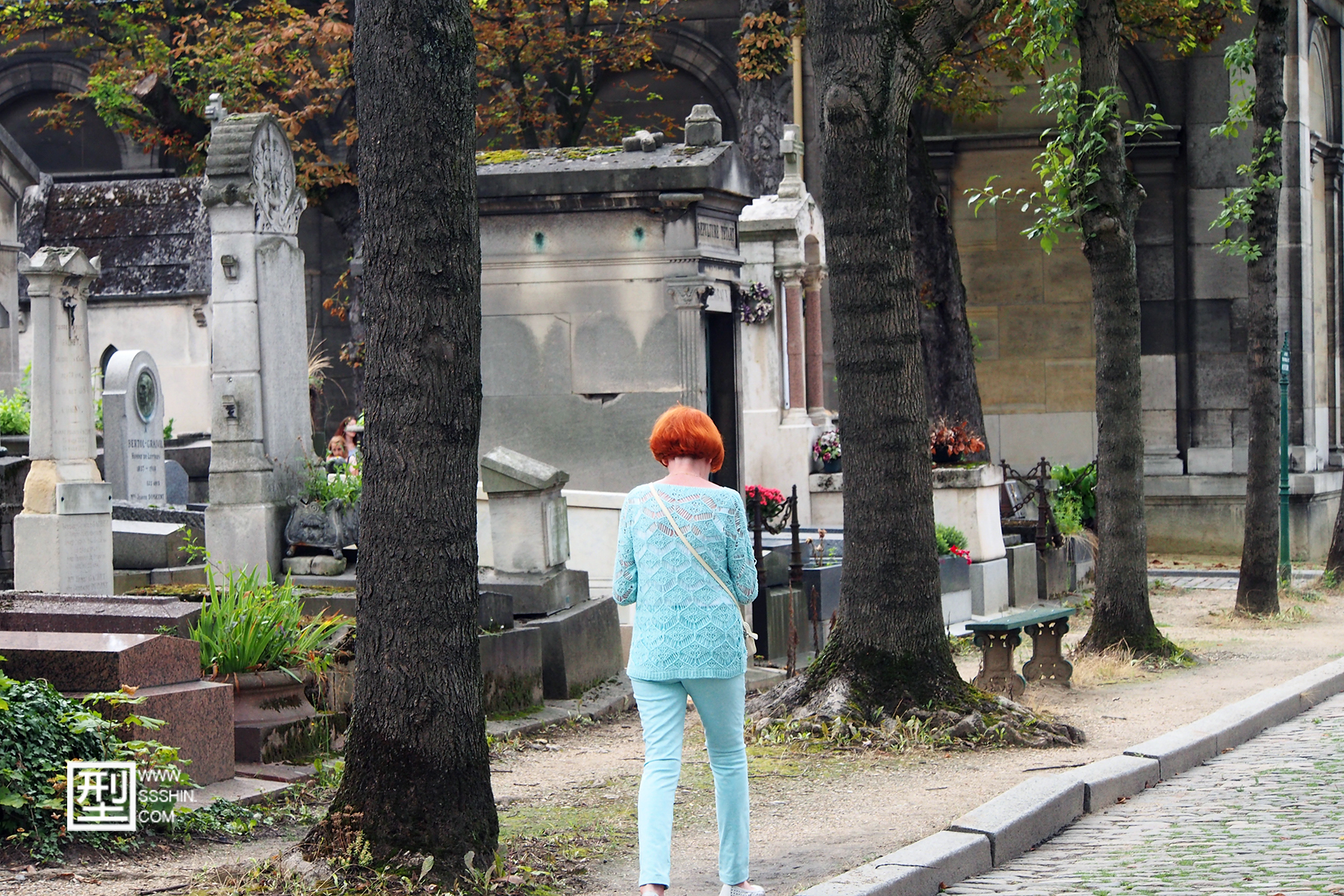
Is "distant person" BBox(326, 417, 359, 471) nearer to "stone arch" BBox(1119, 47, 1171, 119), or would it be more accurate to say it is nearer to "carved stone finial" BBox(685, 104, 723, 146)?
"carved stone finial" BBox(685, 104, 723, 146)

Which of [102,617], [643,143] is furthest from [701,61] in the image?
[102,617]

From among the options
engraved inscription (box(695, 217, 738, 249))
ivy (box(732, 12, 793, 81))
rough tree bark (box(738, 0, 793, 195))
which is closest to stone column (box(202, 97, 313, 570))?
engraved inscription (box(695, 217, 738, 249))

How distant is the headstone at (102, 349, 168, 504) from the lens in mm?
16531

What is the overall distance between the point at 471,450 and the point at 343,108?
22682 mm

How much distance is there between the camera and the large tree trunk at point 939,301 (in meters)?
20.3

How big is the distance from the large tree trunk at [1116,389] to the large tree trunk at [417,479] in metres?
7.95

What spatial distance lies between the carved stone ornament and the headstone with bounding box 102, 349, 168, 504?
5.51 meters

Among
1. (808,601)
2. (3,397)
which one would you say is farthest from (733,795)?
(3,397)

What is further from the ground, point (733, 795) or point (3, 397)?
point (3, 397)

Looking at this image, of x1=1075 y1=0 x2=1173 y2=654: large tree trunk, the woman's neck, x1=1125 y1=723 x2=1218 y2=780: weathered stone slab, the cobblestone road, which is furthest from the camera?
x1=1075 y1=0 x2=1173 y2=654: large tree trunk

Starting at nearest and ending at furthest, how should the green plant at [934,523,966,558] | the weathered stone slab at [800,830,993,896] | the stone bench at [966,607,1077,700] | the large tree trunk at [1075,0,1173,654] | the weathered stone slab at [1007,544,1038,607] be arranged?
1. the weathered stone slab at [800,830,993,896]
2. the stone bench at [966,607,1077,700]
3. the large tree trunk at [1075,0,1173,654]
4. the green plant at [934,523,966,558]
5. the weathered stone slab at [1007,544,1038,607]

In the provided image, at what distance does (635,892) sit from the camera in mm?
5797

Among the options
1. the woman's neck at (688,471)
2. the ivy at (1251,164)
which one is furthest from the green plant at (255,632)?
the ivy at (1251,164)

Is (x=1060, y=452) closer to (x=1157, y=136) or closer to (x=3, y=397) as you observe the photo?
(x=1157, y=136)
